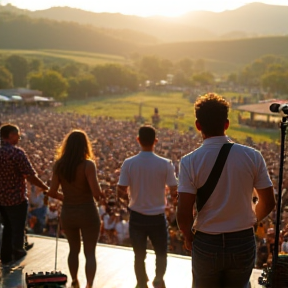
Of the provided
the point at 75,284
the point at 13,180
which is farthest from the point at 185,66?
the point at 75,284

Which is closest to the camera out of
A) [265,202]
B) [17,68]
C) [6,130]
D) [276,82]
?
[265,202]

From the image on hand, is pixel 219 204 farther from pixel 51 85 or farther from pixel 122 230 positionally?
pixel 51 85

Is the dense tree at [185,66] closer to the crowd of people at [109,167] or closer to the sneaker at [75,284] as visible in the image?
the crowd of people at [109,167]

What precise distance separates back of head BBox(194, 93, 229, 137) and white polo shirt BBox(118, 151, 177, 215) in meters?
1.44

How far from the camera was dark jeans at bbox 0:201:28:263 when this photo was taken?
4.73 m

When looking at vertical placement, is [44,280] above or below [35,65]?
below

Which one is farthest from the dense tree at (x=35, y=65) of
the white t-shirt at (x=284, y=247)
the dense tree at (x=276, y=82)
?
the white t-shirt at (x=284, y=247)

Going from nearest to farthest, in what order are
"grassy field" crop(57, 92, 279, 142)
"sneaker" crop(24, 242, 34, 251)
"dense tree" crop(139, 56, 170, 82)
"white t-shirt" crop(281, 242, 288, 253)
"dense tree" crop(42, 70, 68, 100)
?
"white t-shirt" crop(281, 242, 288, 253), "sneaker" crop(24, 242, 34, 251), "grassy field" crop(57, 92, 279, 142), "dense tree" crop(42, 70, 68, 100), "dense tree" crop(139, 56, 170, 82)

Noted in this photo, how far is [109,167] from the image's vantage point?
12.1 m

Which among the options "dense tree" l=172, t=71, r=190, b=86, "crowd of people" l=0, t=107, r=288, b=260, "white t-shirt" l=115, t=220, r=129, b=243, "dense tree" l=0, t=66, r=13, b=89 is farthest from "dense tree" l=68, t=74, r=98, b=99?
"white t-shirt" l=115, t=220, r=129, b=243

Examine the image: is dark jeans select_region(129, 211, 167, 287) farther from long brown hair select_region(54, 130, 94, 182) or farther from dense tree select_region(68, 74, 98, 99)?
dense tree select_region(68, 74, 98, 99)

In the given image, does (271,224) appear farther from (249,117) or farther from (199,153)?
(249,117)

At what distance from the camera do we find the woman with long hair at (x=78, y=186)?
3.93 metres

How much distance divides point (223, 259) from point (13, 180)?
2558 mm
